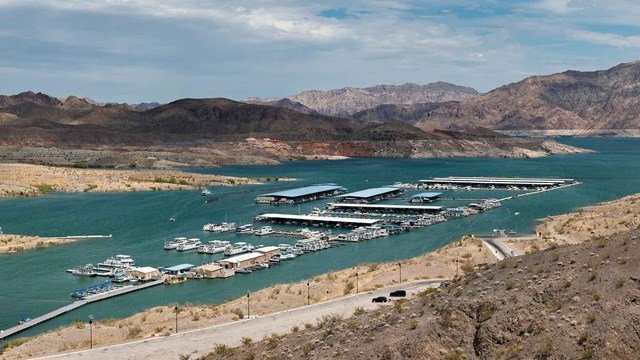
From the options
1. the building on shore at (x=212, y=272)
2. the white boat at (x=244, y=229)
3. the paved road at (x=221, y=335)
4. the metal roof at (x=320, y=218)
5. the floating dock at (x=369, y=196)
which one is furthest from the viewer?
the floating dock at (x=369, y=196)

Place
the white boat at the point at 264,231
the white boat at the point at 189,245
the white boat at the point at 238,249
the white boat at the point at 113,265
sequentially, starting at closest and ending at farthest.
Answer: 1. the white boat at the point at 113,265
2. the white boat at the point at 238,249
3. the white boat at the point at 189,245
4. the white boat at the point at 264,231

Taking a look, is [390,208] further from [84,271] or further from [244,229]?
[84,271]

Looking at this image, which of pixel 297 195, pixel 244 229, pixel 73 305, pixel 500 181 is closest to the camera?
pixel 73 305

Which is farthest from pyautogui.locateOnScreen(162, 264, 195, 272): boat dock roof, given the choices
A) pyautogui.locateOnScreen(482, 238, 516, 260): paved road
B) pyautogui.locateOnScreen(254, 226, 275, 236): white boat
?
pyautogui.locateOnScreen(482, 238, 516, 260): paved road

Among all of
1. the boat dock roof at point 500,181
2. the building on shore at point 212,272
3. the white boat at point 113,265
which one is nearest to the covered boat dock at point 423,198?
the boat dock roof at point 500,181

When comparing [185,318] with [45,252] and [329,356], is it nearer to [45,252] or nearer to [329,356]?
[329,356]

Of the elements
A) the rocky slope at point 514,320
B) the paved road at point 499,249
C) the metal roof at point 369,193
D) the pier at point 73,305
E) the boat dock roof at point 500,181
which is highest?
the rocky slope at point 514,320

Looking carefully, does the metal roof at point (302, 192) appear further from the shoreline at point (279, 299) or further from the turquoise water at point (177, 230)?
the shoreline at point (279, 299)

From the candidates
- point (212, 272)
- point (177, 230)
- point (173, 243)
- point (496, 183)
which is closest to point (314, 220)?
point (177, 230)
